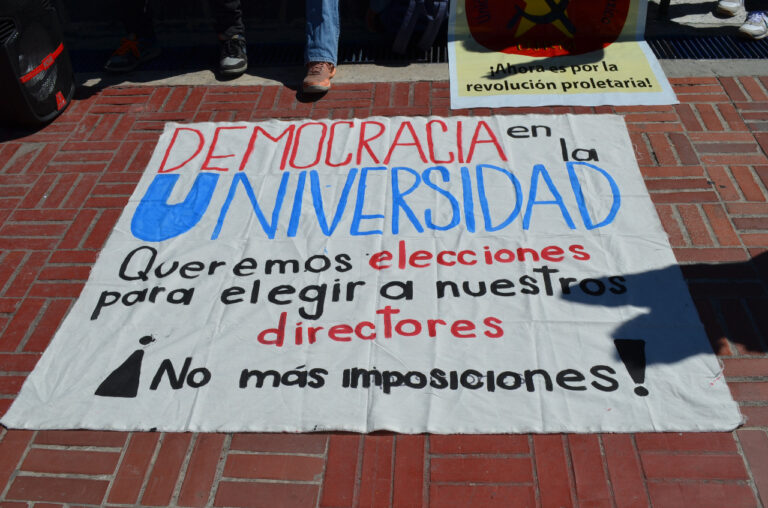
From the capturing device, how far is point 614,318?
2664 mm

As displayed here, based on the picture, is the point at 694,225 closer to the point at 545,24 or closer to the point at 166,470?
the point at 545,24

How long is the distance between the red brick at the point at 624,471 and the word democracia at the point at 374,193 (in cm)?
111

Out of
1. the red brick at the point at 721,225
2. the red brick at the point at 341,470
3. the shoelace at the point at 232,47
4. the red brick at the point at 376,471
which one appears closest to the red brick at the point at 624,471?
the red brick at the point at 376,471

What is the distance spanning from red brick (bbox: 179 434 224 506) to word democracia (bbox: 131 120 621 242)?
1.09 meters

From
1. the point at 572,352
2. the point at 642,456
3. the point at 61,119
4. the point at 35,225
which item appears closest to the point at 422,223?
the point at 572,352

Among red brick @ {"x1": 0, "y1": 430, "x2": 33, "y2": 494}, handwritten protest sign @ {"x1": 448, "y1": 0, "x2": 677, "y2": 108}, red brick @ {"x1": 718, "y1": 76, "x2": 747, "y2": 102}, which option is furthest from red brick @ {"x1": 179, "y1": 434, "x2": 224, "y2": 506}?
red brick @ {"x1": 718, "y1": 76, "x2": 747, "y2": 102}

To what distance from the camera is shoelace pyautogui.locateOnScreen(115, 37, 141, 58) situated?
459 cm

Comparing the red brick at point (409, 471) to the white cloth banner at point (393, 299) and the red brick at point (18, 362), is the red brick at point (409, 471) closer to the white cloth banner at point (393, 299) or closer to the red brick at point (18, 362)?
the white cloth banner at point (393, 299)

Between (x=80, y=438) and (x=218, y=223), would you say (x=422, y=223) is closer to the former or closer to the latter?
(x=218, y=223)

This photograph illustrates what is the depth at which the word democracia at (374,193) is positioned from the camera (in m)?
3.18

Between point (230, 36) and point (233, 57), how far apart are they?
0.51 feet

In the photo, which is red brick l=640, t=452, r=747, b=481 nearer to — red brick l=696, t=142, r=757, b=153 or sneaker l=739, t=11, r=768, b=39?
red brick l=696, t=142, r=757, b=153

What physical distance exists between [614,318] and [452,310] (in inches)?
26.0

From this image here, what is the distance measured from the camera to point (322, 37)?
428 centimetres
